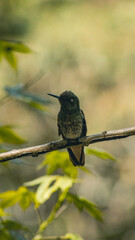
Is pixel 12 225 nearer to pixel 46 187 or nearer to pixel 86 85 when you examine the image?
pixel 46 187

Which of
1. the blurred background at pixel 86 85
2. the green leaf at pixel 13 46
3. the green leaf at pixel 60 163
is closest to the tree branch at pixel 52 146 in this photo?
the green leaf at pixel 60 163

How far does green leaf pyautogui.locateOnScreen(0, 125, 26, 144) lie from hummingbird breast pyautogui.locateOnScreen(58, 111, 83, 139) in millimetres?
888

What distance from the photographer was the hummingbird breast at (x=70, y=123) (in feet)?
10.2

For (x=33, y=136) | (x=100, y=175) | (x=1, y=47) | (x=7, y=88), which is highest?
(x=1, y=47)

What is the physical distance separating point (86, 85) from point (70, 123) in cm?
483

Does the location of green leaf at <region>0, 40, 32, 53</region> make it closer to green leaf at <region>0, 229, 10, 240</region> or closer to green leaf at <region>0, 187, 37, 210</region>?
green leaf at <region>0, 187, 37, 210</region>

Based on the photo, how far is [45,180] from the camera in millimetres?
2180

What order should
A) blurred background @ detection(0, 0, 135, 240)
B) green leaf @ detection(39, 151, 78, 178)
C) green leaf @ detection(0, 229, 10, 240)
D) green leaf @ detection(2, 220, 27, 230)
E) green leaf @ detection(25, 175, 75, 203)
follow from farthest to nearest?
blurred background @ detection(0, 0, 135, 240), green leaf @ detection(39, 151, 78, 178), green leaf @ detection(25, 175, 75, 203), green leaf @ detection(2, 220, 27, 230), green leaf @ detection(0, 229, 10, 240)

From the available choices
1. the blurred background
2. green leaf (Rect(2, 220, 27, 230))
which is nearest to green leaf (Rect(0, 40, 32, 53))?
green leaf (Rect(2, 220, 27, 230))

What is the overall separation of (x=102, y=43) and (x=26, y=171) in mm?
3160

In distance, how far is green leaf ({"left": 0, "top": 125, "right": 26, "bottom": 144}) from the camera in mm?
2201

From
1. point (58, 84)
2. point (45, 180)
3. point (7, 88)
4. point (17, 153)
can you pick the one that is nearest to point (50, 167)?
point (45, 180)

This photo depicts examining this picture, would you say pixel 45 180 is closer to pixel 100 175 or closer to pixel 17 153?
pixel 17 153

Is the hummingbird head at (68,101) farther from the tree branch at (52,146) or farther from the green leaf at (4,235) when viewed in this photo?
the green leaf at (4,235)
